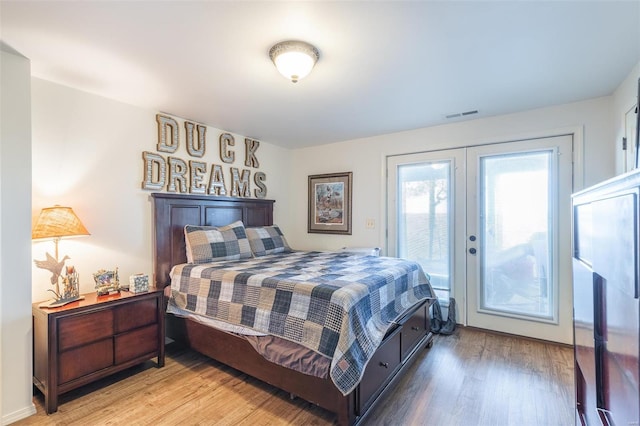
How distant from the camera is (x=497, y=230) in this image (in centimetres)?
323

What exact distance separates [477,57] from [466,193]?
1.72 meters

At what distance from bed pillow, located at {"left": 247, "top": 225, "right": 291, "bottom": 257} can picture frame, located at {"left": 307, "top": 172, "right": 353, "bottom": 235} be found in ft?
2.60

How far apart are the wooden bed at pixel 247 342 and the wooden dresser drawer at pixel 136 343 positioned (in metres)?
0.26

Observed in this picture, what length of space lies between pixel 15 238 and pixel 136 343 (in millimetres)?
1126

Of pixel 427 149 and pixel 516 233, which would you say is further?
pixel 427 149

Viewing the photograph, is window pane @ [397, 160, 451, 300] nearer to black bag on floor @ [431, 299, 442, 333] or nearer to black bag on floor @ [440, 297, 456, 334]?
black bag on floor @ [440, 297, 456, 334]

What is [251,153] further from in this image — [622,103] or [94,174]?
[622,103]

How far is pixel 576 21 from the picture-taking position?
5.38 ft

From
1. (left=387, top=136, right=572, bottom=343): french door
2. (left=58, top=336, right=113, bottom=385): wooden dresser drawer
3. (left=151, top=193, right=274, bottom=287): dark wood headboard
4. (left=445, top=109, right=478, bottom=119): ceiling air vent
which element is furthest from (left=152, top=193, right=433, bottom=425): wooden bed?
(left=445, top=109, right=478, bottom=119): ceiling air vent

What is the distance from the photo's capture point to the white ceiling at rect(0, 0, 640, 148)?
5.08 ft

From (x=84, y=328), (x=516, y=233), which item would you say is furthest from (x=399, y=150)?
(x=84, y=328)

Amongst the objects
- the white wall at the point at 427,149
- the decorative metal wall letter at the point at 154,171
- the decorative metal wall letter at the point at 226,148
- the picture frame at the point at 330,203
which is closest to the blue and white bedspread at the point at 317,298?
the decorative metal wall letter at the point at 154,171

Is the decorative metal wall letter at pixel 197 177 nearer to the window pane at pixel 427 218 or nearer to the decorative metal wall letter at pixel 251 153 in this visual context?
the decorative metal wall letter at pixel 251 153

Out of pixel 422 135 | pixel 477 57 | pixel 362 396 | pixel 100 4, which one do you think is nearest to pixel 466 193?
pixel 422 135
